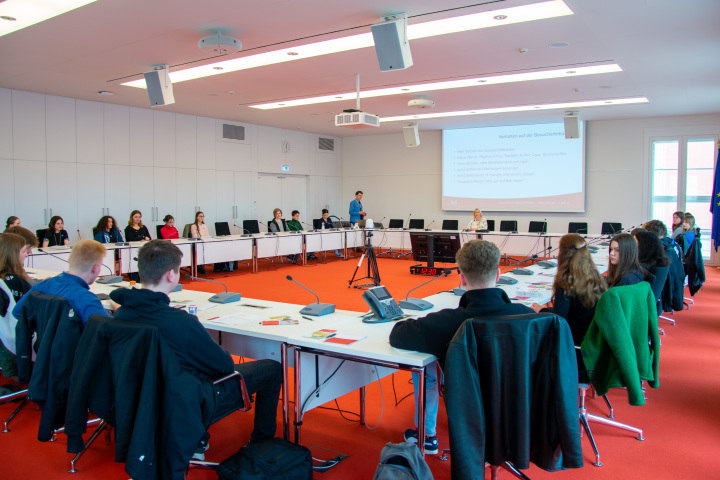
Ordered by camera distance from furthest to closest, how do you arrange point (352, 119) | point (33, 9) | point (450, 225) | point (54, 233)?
point (450, 225)
point (54, 233)
point (352, 119)
point (33, 9)

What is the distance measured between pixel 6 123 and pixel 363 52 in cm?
583

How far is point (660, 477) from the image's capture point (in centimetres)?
244

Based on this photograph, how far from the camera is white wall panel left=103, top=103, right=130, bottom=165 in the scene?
9.13 m

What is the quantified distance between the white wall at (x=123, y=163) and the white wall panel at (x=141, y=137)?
2cm

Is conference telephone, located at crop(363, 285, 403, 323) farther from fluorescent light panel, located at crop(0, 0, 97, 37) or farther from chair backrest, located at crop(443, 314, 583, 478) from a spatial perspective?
fluorescent light panel, located at crop(0, 0, 97, 37)

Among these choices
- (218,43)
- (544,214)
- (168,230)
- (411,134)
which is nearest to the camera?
(218,43)

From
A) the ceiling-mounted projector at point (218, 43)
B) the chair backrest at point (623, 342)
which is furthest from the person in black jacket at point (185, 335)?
the ceiling-mounted projector at point (218, 43)

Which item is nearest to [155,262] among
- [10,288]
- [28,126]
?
[10,288]

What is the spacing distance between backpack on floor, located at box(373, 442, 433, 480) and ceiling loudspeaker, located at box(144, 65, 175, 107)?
542cm

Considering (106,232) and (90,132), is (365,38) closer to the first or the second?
(106,232)

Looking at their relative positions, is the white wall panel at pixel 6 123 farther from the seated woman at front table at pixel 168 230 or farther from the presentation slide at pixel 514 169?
the presentation slide at pixel 514 169

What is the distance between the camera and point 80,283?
2.75 metres

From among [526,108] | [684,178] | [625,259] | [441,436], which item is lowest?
[441,436]

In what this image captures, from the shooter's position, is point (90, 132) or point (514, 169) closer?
point (90, 132)
